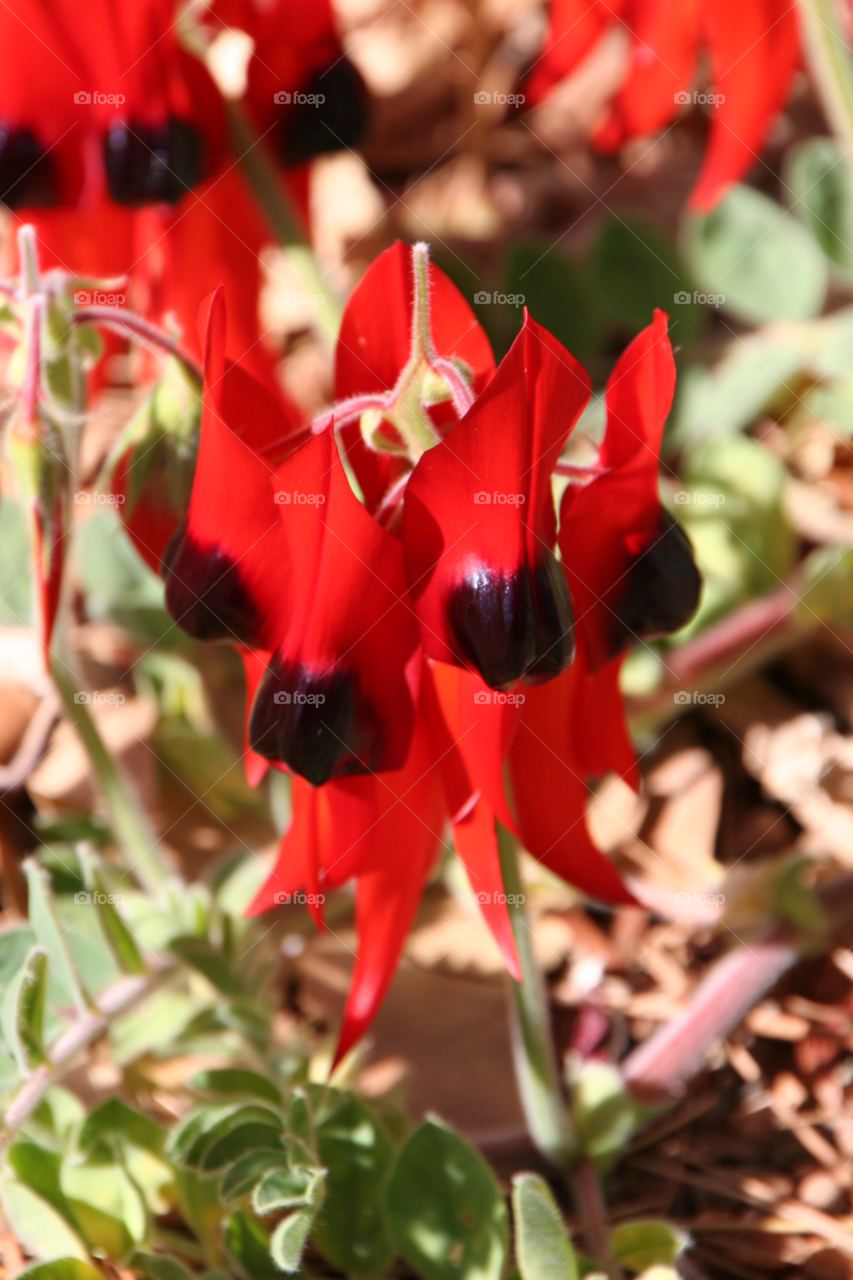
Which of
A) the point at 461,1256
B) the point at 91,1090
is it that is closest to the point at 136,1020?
the point at 91,1090

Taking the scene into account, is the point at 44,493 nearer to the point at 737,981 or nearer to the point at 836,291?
the point at 737,981

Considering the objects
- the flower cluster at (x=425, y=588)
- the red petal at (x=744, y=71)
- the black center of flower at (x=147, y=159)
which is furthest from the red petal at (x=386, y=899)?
the red petal at (x=744, y=71)

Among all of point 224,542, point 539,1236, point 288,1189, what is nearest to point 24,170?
point 224,542

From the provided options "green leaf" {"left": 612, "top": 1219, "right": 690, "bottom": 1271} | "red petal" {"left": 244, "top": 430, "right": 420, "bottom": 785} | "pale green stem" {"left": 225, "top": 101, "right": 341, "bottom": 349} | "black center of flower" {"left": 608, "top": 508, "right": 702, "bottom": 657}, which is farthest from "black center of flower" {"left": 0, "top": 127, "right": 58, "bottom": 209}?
"green leaf" {"left": 612, "top": 1219, "right": 690, "bottom": 1271}

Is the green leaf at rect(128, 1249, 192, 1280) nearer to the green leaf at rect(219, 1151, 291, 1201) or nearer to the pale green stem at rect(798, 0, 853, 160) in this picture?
the green leaf at rect(219, 1151, 291, 1201)

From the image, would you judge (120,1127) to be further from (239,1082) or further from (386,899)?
(386,899)
